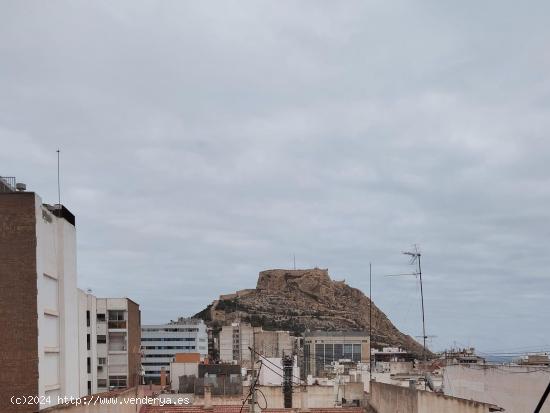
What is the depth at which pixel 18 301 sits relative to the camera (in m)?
20.8

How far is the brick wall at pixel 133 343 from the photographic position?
51.3m

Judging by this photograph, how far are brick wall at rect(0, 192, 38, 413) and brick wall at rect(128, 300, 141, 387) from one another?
2952 centimetres

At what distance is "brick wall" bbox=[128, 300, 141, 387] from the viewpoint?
51.3m

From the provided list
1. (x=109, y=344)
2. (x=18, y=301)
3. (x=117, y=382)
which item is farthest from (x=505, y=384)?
(x=109, y=344)

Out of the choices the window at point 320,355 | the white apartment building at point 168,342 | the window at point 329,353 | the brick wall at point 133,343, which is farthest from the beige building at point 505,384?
the white apartment building at point 168,342

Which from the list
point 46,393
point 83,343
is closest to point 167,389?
point 83,343

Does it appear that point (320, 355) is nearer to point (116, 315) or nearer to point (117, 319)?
point (117, 319)

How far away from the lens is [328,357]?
416 feet

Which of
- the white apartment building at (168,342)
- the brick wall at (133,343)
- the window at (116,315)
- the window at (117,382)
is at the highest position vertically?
the window at (116,315)

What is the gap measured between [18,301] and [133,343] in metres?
33.7

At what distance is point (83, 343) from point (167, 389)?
15.2 metres

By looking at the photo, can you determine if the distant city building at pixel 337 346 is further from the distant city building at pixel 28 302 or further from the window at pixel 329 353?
the distant city building at pixel 28 302

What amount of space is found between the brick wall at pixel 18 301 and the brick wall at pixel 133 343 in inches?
1162

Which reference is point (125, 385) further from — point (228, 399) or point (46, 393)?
point (46, 393)
